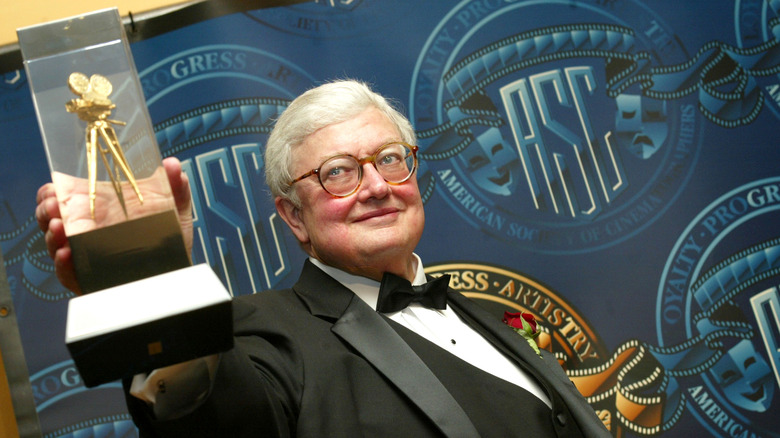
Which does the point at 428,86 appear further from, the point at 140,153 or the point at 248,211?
the point at 140,153

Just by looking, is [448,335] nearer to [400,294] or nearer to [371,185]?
[400,294]

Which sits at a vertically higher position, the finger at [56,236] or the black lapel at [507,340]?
the finger at [56,236]

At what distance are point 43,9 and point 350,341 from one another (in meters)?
1.75

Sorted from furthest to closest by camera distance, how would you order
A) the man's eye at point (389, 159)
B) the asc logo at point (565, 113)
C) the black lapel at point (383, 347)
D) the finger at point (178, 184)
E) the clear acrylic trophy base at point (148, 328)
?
the asc logo at point (565, 113) → the man's eye at point (389, 159) → the black lapel at point (383, 347) → the finger at point (178, 184) → the clear acrylic trophy base at point (148, 328)

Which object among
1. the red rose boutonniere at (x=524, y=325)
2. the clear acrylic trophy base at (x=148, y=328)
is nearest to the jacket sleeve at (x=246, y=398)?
the clear acrylic trophy base at (x=148, y=328)

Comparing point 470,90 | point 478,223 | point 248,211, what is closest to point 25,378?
point 248,211

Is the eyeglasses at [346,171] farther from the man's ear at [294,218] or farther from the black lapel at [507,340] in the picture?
the black lapel at [507,340]

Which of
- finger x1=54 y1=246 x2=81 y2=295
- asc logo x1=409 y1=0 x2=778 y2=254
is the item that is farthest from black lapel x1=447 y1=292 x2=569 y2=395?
finger x1=54 y1=246 x2=81 y2=295

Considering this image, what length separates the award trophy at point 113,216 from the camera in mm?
916

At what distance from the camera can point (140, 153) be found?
1.15 meters

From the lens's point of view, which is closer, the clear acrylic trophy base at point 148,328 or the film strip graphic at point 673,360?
the clear acrylic trophy base at point 148,328

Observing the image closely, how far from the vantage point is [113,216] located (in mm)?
1098

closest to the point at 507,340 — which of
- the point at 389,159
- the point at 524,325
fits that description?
the point at 524,325

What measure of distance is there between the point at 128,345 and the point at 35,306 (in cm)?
159
